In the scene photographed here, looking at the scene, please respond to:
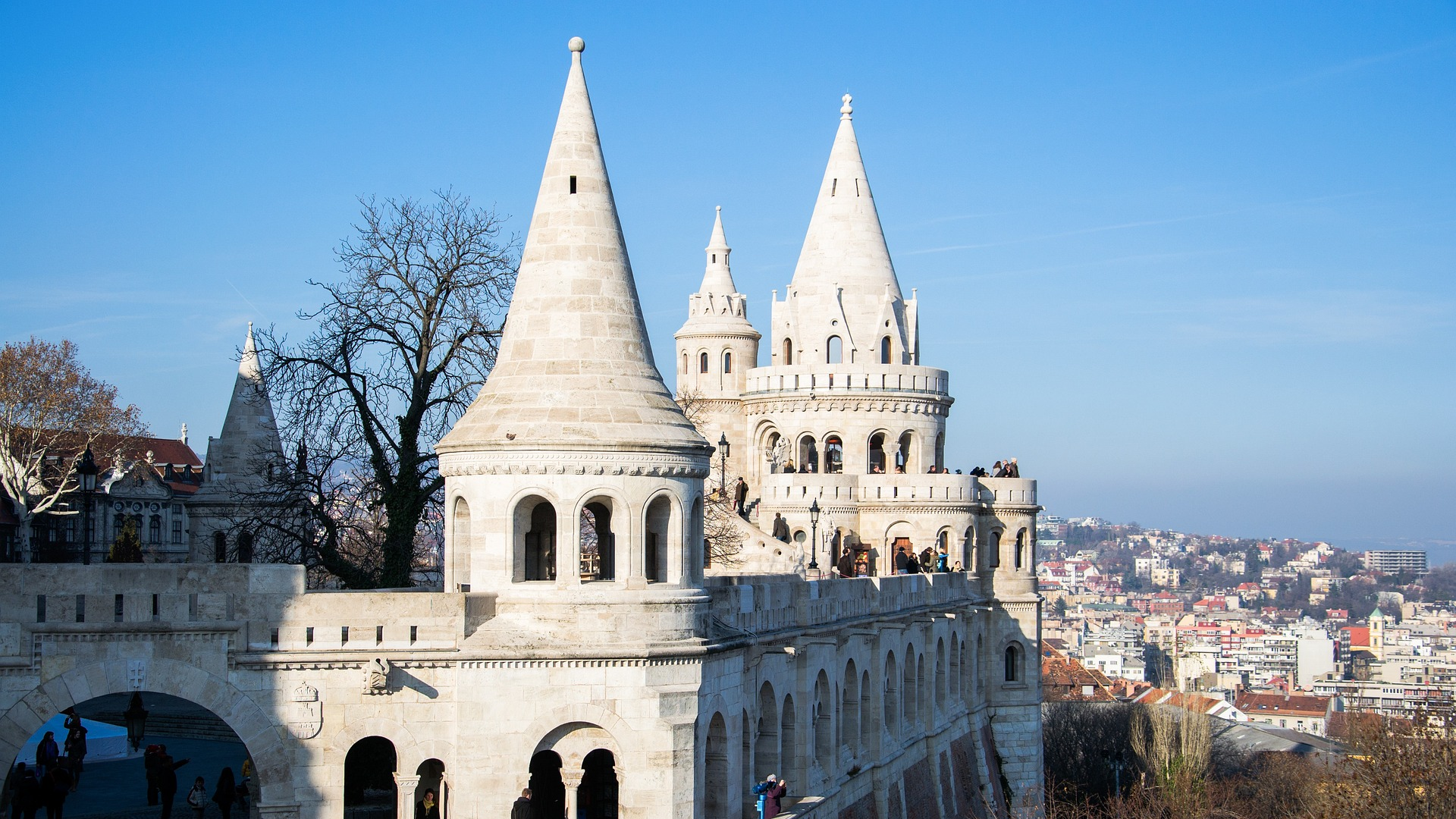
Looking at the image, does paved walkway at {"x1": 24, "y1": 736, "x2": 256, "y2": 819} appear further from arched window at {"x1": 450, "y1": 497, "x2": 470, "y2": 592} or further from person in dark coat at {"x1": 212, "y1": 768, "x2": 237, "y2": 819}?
arched window at {"x1": 450, "y1": 497, "x2": 470, "y2": 592}

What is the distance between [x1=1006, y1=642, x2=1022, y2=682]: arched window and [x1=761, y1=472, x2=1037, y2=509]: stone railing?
4.63 metres

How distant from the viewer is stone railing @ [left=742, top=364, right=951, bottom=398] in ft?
145

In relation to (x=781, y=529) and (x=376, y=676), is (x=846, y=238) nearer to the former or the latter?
(x=781, y=529)

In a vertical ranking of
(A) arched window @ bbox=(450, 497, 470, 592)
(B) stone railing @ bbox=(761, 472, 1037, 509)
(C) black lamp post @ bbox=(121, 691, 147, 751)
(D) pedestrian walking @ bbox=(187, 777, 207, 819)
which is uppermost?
(B) stone railing @ bbox=(761, 472, 1037, 509)

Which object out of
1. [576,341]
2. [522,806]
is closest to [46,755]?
[522,806]

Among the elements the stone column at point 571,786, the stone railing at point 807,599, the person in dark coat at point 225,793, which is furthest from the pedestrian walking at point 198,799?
the stone railing at point 807,599

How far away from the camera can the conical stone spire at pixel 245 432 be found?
36281 mm

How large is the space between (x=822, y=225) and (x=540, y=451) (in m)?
27.5

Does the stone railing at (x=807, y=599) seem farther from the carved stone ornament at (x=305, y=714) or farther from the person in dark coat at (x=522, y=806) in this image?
the carved stone ornament at (x=305, y=714)

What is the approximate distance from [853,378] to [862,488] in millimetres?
2868

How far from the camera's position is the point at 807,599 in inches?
1043

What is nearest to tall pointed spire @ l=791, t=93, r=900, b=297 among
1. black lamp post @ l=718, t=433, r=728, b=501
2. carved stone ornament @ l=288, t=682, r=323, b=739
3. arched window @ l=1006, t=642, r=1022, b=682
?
black lamp post @ l=718, t=433, r=728, b=501

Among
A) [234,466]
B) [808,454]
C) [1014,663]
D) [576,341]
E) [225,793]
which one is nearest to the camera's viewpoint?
[576,341]

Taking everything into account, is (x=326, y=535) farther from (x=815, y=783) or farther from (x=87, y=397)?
(x=87, y=397)
